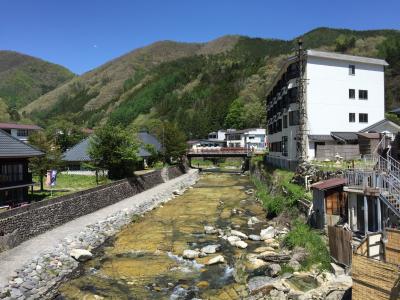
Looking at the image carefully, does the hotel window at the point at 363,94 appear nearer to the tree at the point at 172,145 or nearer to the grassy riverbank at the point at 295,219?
the grassy riverbank at the point at 295,219

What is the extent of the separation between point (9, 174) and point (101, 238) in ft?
32.3

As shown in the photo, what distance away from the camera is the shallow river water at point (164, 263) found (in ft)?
58.2

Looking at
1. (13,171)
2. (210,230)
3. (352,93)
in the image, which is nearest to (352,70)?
(352,93)

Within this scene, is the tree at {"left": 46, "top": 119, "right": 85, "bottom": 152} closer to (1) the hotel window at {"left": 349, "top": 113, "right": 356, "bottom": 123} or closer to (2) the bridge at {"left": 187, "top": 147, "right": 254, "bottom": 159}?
(2) the bridge at {"left": 187, "top": 147, "right": 254, "bottom": 159}

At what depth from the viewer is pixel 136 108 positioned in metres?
191

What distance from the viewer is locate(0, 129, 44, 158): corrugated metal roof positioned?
29156 millimetres

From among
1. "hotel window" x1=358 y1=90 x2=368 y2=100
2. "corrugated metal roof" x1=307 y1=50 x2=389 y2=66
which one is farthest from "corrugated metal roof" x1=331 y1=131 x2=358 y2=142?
"corrugated metal roof" x1=307 y1=50 x2=389 y2=66

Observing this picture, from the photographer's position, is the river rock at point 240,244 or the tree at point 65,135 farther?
the tree at point 65,135

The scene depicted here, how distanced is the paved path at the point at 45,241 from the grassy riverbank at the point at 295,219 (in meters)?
13.4

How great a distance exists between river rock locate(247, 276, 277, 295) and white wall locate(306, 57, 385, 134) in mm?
27842

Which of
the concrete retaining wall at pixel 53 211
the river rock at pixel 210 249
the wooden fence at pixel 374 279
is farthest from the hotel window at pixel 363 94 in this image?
the wooden fence at pixel 374 279

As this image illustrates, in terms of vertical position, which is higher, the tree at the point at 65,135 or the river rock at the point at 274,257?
the tree at the point at 65,135

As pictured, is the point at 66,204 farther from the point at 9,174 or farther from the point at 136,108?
the point at 136,108

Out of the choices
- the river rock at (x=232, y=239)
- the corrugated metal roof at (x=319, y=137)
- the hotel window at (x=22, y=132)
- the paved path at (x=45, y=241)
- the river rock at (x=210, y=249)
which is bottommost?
the river rock at (x=210, y=249)
